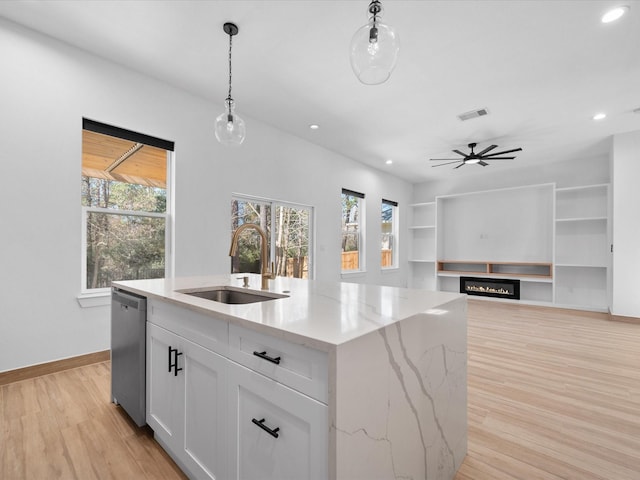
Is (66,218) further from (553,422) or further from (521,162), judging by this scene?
(521,162)

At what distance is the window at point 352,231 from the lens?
20.3 ft

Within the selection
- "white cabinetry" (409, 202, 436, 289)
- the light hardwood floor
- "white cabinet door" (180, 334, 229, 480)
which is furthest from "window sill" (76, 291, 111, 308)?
"white cabinetry" (409, 202, 436, 289)

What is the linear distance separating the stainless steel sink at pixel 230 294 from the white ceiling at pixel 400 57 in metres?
2.14

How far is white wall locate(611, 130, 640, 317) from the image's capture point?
4.76 metres

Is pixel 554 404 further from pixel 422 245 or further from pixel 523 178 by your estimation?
pixel 422 245

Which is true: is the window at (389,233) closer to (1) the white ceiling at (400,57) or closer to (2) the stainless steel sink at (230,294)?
(1) the white ceiling at (400,57)

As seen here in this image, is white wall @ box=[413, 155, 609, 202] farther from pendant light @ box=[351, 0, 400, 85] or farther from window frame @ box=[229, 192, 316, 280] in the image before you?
pendant light @ box=[351, 0, 400, 85]

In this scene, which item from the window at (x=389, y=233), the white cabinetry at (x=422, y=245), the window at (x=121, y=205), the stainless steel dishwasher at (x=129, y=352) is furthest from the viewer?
the white cabinetry at (x=422, y=245)

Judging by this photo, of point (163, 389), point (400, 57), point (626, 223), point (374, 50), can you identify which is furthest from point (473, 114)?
point (163, 389)

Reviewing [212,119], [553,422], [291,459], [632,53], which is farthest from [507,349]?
[212,119]

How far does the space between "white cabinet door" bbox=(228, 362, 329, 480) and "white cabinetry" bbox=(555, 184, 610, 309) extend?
6732 mm

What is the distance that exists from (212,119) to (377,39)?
2.95 m

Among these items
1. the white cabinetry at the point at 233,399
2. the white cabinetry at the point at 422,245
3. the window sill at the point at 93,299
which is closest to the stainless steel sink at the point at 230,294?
the white cabinetry at the point at 233,399

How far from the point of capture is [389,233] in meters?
7.62
